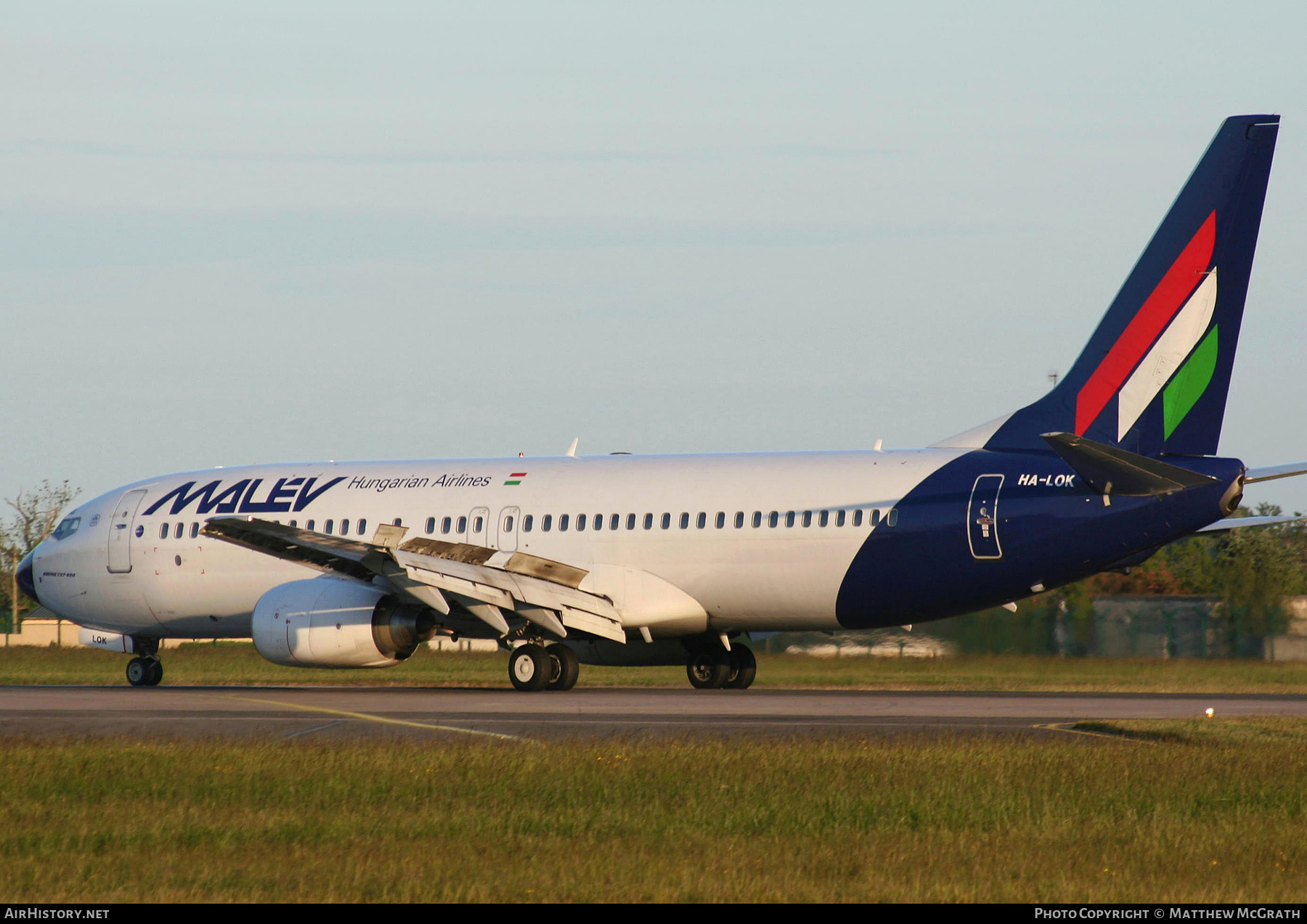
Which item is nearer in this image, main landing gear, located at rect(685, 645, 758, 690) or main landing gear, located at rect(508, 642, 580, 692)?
main landing gear, located at rect(508, 642, 580, 692)

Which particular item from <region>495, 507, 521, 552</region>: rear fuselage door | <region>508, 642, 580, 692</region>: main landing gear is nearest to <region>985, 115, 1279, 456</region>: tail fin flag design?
<region>508, 642, 580, 692</region>: main landing gear

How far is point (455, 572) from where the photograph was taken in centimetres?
2527

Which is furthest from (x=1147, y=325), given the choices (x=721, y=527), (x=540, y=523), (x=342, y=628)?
(x=342, y=628)

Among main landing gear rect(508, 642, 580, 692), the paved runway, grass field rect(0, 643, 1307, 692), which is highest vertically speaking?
main landing gear rect(508, 642, 580, 692)

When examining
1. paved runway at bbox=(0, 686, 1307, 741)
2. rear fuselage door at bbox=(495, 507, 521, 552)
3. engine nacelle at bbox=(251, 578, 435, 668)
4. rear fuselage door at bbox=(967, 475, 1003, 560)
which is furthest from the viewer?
rear fuselage door at bbox=(495, 507, 521, 552)

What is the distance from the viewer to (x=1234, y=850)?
10.4 metres

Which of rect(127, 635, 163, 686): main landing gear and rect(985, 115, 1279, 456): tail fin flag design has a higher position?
rect(985, 115, 1279, 456): tail fin flag design

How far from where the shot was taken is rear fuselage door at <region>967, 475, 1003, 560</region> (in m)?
24.0

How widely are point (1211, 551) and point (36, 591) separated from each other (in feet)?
91.2

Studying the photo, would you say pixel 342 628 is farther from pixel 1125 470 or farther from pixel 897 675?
pixel 1125 470

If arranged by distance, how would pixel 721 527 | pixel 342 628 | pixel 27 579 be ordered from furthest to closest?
pixel 27 579
pixel 721 527
pixel 342 628

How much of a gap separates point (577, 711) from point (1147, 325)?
10.1 metres

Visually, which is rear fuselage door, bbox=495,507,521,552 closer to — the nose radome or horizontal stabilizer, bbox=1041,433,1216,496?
horizontal stabilizer, bbox=1041,433,1216,496

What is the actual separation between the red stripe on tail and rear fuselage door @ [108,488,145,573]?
18.1m
